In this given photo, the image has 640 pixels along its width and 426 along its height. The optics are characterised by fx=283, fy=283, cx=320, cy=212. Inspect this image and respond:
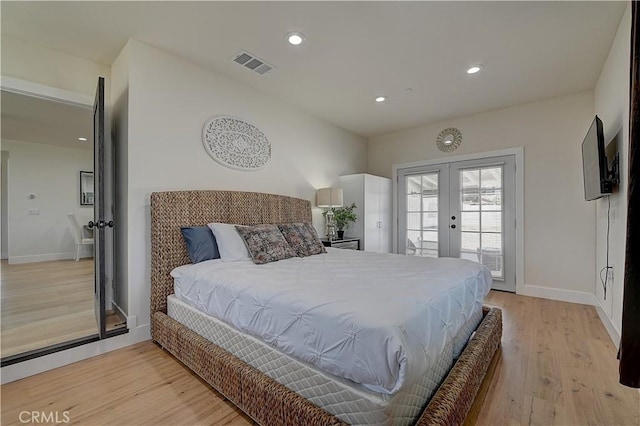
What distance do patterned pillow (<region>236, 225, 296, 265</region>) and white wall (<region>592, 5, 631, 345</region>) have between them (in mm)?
2700

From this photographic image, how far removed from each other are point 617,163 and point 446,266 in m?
1.77

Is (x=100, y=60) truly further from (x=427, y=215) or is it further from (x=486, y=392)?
(x=427, y=215)

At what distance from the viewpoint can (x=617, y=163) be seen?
2.40m

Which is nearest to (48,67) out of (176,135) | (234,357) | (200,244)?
(176,135)

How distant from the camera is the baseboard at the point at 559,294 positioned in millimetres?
3504

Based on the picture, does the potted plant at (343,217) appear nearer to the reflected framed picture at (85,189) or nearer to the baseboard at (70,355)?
the baseboard at (70,355)

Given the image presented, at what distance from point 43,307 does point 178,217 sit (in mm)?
1979

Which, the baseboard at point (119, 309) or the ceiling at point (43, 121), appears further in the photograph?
the ceiling at point (43, 121)

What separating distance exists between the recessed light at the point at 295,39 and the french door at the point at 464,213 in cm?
316

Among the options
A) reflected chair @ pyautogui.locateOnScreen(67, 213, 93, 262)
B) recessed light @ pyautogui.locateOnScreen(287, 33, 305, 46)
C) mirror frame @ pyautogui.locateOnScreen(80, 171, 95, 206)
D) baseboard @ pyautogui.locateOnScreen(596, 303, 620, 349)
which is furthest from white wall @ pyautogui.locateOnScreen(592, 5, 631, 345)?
mirror frame @ pyautogui.locateOnScreen(80, 171, 95, 206)

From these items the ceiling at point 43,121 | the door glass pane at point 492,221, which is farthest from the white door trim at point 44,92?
the door glass pane at point 492,221

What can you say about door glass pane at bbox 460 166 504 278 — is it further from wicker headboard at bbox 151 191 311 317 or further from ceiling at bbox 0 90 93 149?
ceiling at bbox 0 90 93 149

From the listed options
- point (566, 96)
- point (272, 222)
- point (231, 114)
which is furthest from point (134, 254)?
point (566, 96)

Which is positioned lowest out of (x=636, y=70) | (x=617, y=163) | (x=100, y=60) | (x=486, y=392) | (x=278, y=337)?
(x=486, y=392)
